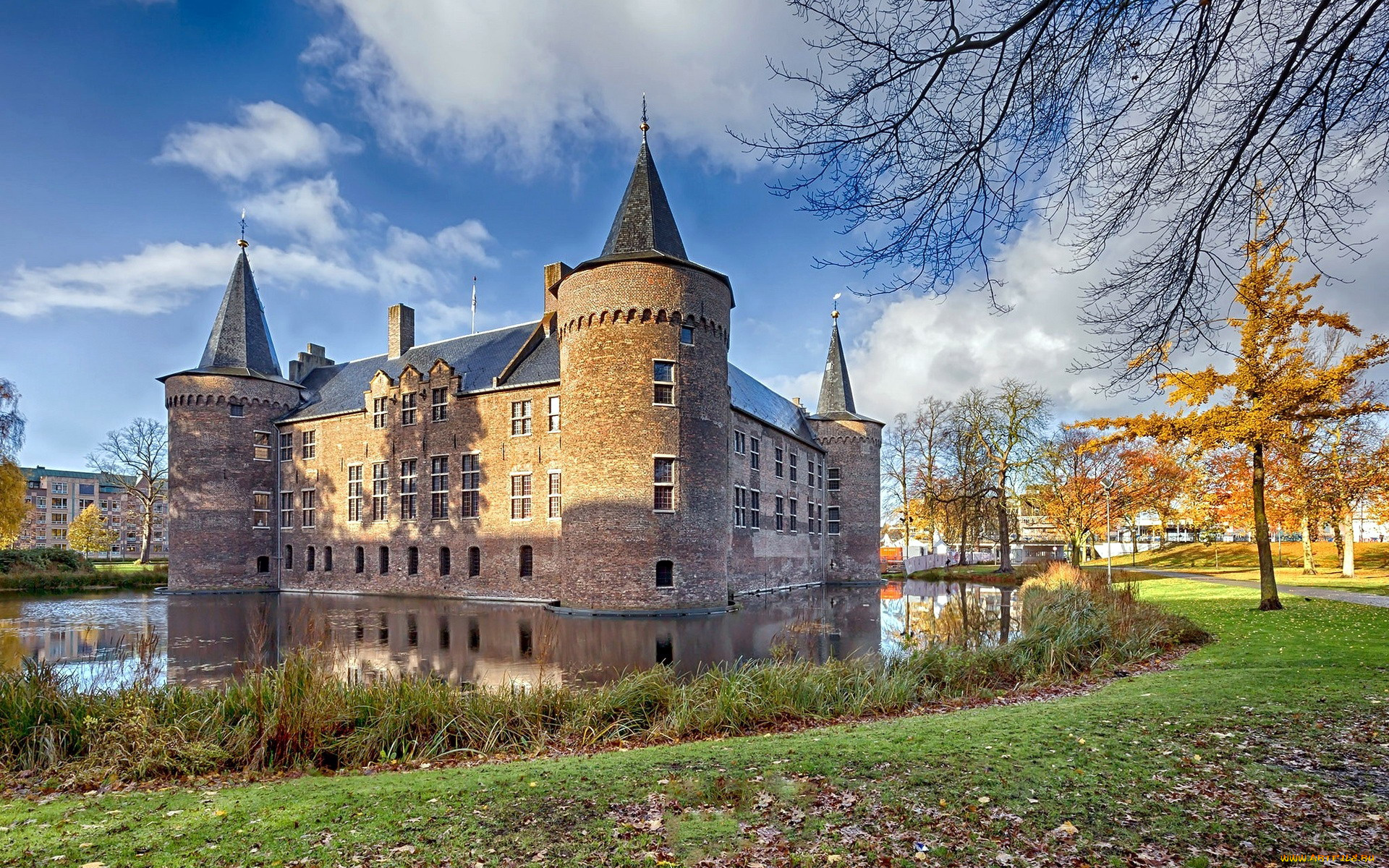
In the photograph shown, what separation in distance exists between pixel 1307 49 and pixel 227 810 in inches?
335

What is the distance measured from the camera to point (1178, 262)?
557cm

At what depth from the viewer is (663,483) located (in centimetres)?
2456

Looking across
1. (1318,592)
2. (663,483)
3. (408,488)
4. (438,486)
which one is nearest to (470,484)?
(438,486)

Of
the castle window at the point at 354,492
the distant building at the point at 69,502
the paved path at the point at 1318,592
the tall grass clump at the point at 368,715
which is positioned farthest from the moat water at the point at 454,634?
the distant building at the point at 69,502

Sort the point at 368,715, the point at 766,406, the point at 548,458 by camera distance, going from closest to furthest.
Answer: the point at 368,715 → the point at 548,458 → the point at 766,406

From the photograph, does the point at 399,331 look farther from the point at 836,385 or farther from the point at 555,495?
the point at 836,385

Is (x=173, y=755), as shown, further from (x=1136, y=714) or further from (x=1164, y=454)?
(x=1164, y=454)

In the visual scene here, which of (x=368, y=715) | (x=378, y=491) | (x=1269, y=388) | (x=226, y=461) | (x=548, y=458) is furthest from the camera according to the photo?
(x=226, y=461)

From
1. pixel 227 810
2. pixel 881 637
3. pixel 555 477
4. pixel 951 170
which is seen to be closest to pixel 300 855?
pixel 227 810

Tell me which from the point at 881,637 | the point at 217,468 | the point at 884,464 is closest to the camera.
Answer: the point at 881,637

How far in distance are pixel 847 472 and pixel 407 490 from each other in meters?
23.8

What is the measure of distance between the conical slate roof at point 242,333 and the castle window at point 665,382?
2336 centimetres

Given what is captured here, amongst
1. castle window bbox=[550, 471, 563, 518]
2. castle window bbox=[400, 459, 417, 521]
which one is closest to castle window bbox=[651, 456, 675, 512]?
castle window bbox=[550, 471, 563, 518]

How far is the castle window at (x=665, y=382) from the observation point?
81.8 feet
